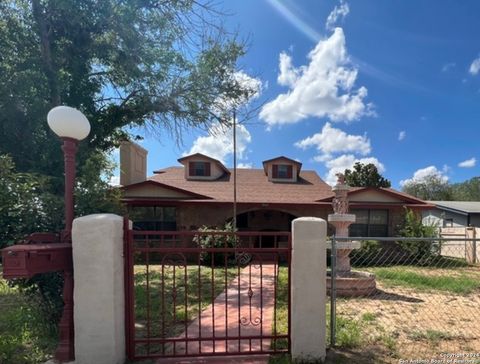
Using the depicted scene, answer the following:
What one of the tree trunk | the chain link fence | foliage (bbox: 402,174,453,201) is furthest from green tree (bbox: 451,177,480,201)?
the tree trunk

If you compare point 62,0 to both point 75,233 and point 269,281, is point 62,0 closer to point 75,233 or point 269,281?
point 75,233

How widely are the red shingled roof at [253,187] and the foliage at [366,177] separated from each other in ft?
63.8

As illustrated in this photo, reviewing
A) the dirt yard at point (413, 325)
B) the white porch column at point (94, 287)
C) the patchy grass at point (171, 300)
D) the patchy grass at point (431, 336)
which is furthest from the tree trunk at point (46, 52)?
the patchy grass at point (431, 336)

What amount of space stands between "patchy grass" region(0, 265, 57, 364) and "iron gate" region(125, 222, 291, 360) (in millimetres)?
1217

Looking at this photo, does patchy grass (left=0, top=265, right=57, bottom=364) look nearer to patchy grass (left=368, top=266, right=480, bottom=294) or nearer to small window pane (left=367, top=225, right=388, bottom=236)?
patchy grass (left=368, top=266, right=480, bottom=294)

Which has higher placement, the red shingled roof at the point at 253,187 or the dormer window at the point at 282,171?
the dormer window at the point at 282,171

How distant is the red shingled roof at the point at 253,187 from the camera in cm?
1628

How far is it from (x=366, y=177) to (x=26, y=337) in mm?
37808

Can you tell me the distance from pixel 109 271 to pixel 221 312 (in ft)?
10.3

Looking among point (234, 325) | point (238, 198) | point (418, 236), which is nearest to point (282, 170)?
point (238, 198)

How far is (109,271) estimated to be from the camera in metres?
3.78

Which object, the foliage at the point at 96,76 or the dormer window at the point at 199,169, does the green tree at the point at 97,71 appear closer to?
the foliage at the point at 96,76

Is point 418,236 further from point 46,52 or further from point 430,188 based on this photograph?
point 430,188

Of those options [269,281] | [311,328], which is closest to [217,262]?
[269,281]
